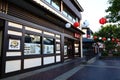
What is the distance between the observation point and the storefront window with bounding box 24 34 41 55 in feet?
33.4

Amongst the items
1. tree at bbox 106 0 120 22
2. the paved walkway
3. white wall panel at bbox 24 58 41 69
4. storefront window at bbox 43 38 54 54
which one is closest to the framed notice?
white wall panel at bbox 24 58 41 69

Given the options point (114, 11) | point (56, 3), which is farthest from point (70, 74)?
point (56, 3)

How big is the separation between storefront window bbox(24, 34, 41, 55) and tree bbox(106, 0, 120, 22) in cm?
579

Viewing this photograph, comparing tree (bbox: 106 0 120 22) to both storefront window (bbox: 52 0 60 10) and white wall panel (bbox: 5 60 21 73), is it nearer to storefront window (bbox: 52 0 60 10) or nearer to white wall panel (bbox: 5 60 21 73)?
storefront window (bbox: 52 0 60 10)

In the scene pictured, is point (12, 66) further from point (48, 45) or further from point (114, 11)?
point (114, 11)

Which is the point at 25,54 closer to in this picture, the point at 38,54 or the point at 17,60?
the point at 17,60

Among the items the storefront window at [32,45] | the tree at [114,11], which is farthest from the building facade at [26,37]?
the tree at [114,11]

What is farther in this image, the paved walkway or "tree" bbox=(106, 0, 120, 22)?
"tree" bbox=(106, 0, 120, 22)

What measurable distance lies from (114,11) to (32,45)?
6.48 m

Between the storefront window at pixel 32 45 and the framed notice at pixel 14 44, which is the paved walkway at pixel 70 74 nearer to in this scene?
the storefront window at pixel 32 45

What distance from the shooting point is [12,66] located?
8586 millimetres

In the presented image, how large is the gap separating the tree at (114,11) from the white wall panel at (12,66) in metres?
7.62

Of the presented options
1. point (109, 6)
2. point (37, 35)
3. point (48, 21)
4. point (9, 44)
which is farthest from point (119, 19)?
point (9, 44)

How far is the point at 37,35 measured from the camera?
11.5 m
